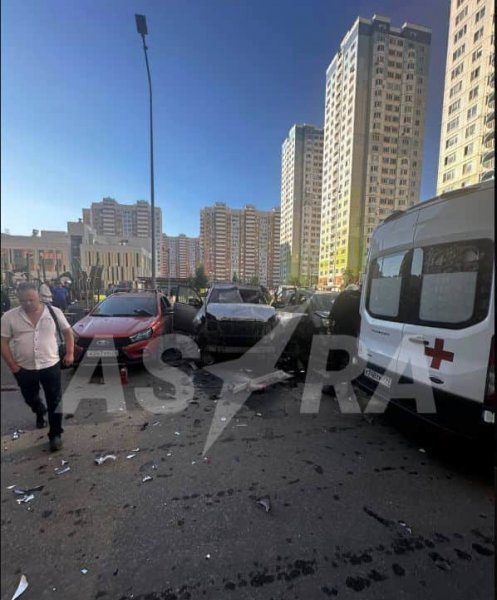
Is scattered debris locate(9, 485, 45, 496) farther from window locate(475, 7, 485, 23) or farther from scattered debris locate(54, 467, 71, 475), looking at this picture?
window locate(475, 7, 485, 23)

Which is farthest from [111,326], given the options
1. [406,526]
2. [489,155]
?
[489,155]

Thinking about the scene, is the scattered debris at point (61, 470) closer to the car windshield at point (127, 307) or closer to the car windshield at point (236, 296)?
the car windshield at point (127, 307)

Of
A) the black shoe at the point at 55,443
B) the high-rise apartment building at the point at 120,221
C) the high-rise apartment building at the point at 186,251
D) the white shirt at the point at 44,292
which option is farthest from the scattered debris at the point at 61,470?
the high-rise apartment building at the point at 186,251

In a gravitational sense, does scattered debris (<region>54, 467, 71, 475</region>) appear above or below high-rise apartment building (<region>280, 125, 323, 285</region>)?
below

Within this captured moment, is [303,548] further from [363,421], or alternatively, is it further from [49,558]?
[363,421]

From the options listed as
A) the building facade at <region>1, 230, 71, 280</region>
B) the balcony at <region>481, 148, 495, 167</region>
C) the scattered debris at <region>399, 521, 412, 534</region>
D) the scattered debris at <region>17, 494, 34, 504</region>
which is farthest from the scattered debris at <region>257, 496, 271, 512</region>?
the balcony at <region>481, 148, 495, 167</region>

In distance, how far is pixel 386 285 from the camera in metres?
3.70

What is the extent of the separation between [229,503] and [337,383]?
3.59m

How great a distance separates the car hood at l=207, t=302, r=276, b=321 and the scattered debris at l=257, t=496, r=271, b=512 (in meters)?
3.78

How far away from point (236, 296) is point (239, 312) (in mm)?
1769

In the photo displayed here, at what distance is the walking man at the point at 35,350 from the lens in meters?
0.96

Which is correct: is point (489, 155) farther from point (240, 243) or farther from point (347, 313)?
point (240, 243)

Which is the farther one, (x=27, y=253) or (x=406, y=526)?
(x=406, y=526)

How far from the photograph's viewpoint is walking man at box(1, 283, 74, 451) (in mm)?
958
